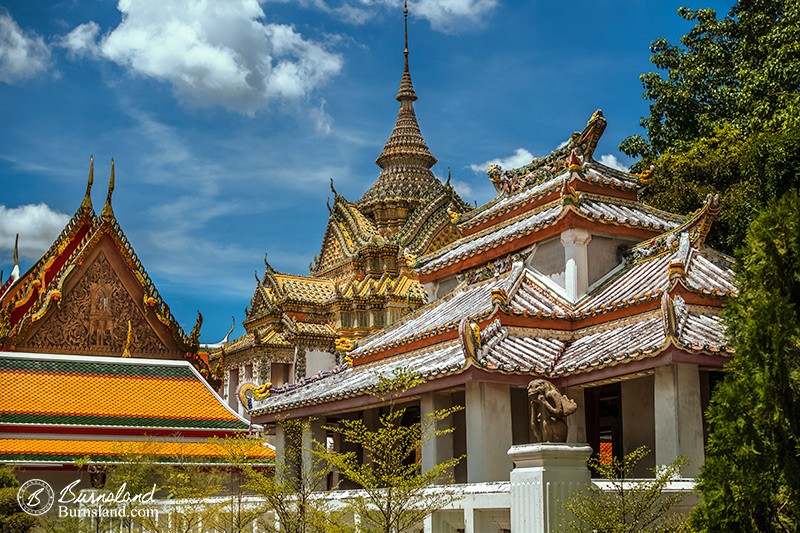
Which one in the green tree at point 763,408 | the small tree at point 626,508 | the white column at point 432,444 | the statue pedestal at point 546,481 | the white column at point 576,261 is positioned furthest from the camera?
the white column at point 576,261

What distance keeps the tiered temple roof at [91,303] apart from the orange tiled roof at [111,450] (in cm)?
276

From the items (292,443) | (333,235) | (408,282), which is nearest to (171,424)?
(292,443)

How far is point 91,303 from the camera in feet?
82.4

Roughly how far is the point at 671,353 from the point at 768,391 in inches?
141

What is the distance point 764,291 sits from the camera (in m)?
11.1

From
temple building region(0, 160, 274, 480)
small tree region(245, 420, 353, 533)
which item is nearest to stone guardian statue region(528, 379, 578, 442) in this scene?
small tree region(245, 420, 353, 533)

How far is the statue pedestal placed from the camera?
487 inches

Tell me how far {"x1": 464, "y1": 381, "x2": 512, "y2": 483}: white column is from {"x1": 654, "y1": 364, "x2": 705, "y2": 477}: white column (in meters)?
2.72

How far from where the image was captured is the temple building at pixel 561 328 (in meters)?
15.1

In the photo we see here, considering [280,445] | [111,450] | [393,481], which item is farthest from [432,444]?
[111,450]

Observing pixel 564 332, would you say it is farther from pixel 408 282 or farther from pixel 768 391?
pixel 408 282

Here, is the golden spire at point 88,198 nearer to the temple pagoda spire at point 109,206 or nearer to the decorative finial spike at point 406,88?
the temple pagoda spire at point 109,206

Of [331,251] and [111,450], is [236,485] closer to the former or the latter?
[111,450]

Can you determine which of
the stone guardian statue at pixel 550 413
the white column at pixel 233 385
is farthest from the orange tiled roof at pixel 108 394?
the white column at pixel 233 385
